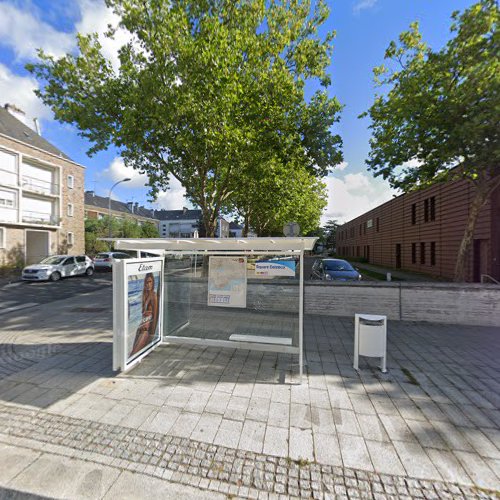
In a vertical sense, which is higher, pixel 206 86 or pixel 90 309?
pixel 206 86

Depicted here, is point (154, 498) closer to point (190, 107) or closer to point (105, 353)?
point (105, 353)

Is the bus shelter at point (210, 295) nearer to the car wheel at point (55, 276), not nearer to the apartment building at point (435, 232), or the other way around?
the apartment building at point (435, 232)

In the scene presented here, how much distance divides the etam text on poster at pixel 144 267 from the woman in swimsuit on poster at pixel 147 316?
0.12m

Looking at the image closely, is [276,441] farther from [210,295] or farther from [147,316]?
[147,316]

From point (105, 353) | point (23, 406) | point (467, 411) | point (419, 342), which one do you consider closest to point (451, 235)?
point (419, 342)

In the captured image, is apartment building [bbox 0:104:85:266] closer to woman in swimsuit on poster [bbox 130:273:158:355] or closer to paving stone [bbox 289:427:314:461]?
woman in swimsuit on poster [bbox 130:273:158:355]

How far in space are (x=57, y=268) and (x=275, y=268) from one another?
16.1m

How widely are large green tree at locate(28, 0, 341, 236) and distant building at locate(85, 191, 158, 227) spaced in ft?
117

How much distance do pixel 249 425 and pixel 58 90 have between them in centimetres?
1164

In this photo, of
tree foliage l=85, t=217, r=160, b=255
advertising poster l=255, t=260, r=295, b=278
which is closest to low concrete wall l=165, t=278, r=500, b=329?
advertising poster l=255, t=260, r=295, b=278

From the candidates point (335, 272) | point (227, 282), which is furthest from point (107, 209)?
point (227, 282)

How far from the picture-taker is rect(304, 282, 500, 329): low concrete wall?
714 cm

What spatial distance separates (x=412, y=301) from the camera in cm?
752

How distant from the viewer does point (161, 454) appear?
103 inches
